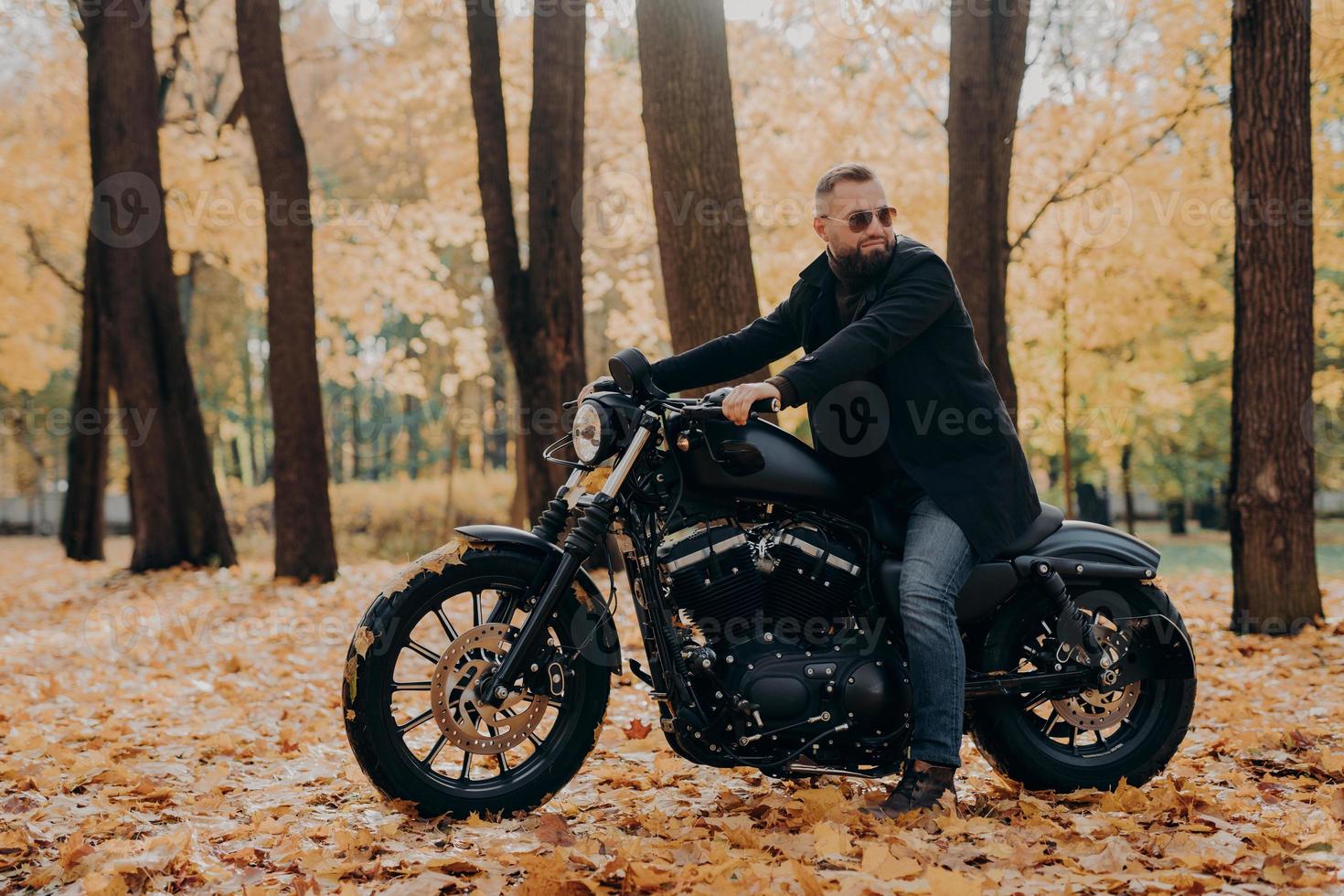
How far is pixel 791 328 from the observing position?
4371 millimetres

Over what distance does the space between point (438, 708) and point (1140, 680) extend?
259 cm

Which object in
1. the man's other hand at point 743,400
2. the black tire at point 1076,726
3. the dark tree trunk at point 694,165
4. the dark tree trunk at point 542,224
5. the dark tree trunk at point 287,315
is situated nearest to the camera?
the man's other hand at point 743,400

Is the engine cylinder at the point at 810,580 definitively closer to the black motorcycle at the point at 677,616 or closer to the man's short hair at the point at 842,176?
the black motorcycle at the point at 677,616

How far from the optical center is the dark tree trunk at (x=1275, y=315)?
25.5 feet

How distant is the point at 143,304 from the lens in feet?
42.2

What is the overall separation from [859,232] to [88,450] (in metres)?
16.5

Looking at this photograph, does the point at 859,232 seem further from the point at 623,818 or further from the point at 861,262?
the point at 623,818

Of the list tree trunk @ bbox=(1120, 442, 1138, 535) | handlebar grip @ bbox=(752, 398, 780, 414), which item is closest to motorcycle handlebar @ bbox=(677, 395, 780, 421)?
handlebar grip @ bbox=(752, 398, 780, 414)

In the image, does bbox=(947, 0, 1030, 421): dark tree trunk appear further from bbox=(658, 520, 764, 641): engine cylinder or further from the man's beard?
bbox=(658, 520, 764, 641): engine cylinder

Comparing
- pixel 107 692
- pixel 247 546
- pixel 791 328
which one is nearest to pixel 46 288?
pixel 247 546

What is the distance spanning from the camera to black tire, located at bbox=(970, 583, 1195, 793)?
4203 mm

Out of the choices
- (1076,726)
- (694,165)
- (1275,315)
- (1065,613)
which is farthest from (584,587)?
(1275,315)

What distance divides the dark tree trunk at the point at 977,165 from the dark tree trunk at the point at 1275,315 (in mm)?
1866

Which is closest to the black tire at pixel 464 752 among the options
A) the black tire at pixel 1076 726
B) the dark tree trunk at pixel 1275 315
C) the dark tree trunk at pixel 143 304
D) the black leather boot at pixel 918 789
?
the black leather boot at pixel 918 789
